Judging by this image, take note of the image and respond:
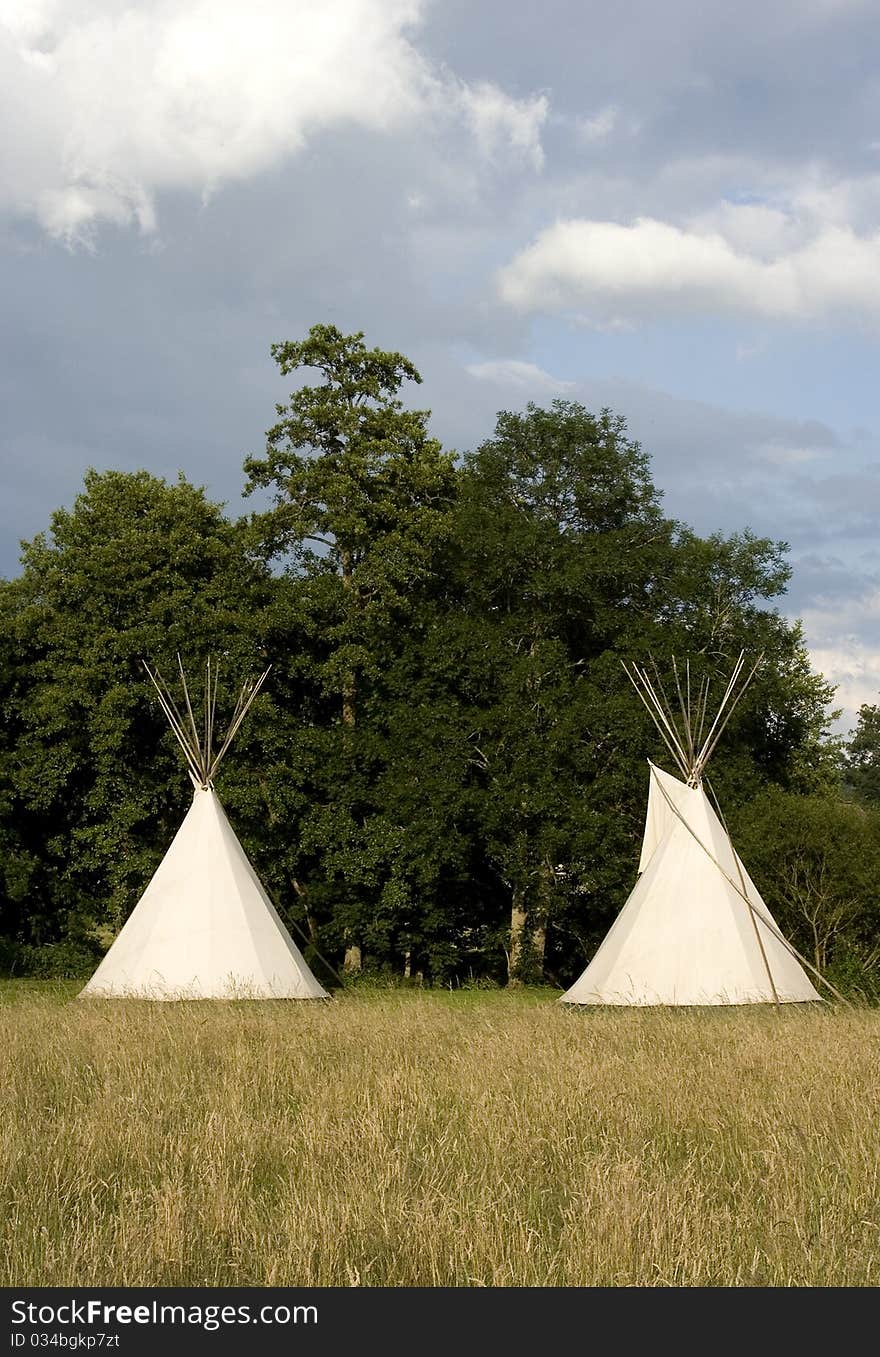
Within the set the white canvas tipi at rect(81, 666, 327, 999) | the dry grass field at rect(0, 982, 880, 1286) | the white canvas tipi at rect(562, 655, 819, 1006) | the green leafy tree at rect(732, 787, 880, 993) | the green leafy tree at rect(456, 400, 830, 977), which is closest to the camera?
the dry grass field at rect(0, 982, 880, 1286)

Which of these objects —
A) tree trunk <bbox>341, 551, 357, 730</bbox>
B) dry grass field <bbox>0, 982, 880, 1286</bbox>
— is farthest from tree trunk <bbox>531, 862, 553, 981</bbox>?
dry grass field <bbox>0, 982, 880, 1286</bbox>

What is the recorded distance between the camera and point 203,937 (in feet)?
57.5

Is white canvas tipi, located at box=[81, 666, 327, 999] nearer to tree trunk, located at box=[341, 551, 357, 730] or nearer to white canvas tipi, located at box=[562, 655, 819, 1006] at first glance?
white canvas tipi, located at box=[562, 655, 819, 1006]

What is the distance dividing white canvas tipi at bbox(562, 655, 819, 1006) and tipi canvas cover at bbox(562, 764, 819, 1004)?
0.01 meters

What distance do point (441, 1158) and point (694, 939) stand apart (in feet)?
38.3

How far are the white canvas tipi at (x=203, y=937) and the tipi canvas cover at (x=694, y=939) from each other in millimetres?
3922

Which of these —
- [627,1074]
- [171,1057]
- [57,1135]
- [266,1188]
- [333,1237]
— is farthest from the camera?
[171,1057]

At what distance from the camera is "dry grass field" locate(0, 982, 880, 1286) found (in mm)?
4281

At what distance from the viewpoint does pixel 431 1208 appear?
465 centimetres

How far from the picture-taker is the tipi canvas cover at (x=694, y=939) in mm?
16484

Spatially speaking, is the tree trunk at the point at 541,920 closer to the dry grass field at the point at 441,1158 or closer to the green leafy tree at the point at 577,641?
the green leafy tree at the point at 577,641

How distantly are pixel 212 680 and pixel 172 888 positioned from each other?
6122mm
